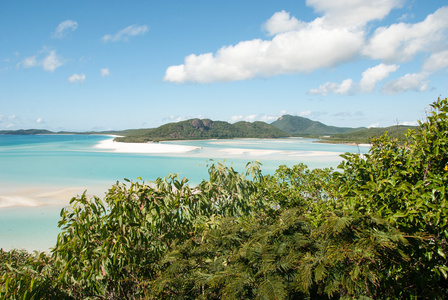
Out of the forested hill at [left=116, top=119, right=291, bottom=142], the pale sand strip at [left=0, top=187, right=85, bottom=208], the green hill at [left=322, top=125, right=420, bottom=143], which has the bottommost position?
the pale sand strip at [left=0, top=187, right=85, bottom=208]

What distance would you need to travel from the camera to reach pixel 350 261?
223 centimetres

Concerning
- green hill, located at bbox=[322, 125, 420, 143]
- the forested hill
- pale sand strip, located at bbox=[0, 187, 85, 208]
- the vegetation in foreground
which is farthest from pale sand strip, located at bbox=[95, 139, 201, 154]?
the forested hill

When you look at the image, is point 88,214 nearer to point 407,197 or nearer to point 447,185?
point 407,197

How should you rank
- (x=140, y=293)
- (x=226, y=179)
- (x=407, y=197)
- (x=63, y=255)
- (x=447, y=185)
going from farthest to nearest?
(x=226, y=179) → (x=140, y=293) → (x=63, y=255) → (x=407, y=197) → (x=447, y=185)

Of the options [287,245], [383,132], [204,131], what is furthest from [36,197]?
[204,131]

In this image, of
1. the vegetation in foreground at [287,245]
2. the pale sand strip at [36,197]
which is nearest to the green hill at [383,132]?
the vegetation in foreground at [287,245]

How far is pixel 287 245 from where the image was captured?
252 centimetres

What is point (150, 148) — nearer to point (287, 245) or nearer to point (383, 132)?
point (383, 132)

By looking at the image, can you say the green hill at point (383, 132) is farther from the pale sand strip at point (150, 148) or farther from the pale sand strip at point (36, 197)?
the pale sand strip at point (150, 148)

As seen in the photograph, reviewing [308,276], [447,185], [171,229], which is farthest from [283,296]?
[171,229]

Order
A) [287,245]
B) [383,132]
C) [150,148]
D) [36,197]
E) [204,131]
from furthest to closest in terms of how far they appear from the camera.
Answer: [204,131] < [150,148] < [36,197] < [383,132] < [287,245]

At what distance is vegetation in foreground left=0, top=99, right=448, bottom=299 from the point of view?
221 centimetres

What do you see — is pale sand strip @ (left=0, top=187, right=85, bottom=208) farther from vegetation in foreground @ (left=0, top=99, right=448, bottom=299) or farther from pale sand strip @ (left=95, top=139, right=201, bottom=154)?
pale sand strip @ (left=95, top=139, right=201, bottom=154)

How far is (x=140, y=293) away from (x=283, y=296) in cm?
253
